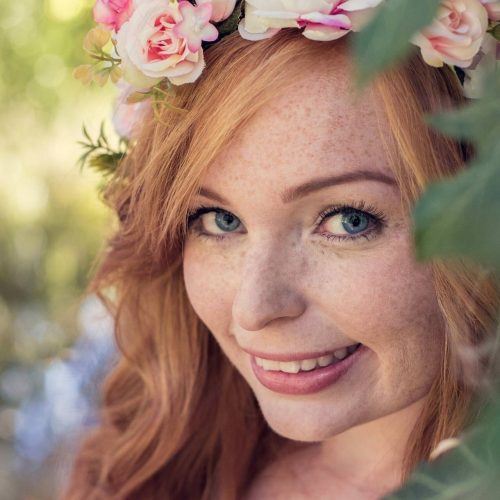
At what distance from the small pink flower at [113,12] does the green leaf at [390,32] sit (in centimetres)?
82

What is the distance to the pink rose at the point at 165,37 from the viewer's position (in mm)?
1442

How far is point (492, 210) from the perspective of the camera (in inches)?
27.4

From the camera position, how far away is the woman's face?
140cm

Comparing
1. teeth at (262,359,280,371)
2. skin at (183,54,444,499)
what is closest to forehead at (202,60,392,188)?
skin at (183,54,444,499)

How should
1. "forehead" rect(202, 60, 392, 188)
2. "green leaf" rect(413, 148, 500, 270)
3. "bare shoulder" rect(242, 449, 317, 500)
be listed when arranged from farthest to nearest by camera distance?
"bare shoulder" rect(242, 449, 317, 500) → "forehead" rect(202, 60, 392, 188) → "green leaf" rect(413, 148, 500, 270)

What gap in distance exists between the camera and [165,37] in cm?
145

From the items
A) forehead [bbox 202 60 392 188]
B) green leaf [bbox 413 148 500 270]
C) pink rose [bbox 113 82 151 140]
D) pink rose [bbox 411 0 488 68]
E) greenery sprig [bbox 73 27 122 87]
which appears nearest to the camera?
green leaf [bbox 413 148 500 270]

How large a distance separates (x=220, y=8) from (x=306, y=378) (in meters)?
0.61

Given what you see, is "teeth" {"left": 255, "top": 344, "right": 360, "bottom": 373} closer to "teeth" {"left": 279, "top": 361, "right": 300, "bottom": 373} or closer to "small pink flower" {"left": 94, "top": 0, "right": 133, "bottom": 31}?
"teeth" {"left": 279, "top": 361, "right": 300, "bottom": 373}

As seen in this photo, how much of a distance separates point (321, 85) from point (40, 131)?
3.38 m

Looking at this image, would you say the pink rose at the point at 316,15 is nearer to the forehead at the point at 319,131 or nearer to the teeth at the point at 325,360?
the forehead at the point at 319,131

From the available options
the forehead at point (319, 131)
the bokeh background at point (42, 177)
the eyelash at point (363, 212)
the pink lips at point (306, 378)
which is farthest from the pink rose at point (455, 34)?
the bokeh background at point (42, 177)

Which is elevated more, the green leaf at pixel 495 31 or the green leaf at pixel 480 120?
the green leaf at pixel 480 120

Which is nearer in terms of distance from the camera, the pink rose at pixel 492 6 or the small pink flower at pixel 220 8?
the pink rose at pixel 492 6
